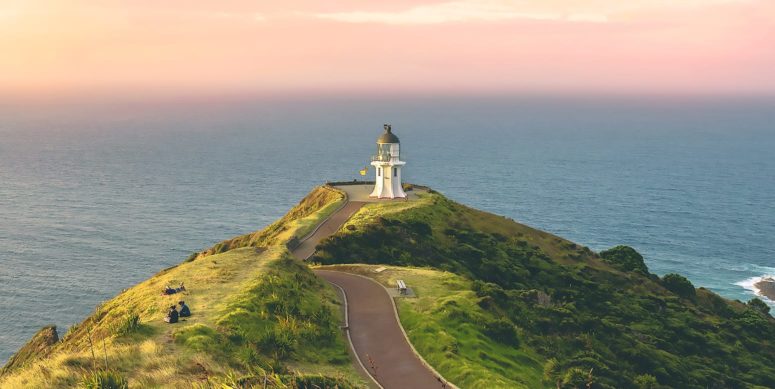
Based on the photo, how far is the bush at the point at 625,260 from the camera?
244ft

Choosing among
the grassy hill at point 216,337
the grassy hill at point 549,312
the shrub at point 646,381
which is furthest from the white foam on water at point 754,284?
the grassy hill at point 216,337

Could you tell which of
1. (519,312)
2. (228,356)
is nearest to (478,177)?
(519,312)

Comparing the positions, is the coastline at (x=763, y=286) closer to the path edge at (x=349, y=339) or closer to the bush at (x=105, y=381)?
the path edge at (x=349, y=339)

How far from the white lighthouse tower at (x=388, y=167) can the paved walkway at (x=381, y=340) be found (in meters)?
36.1

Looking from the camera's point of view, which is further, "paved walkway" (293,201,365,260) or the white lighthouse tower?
the white lighthouse tower

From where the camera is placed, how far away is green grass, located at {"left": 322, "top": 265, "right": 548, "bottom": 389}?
95.5 ft

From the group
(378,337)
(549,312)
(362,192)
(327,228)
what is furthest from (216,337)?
(362,192)

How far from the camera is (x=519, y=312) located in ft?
142

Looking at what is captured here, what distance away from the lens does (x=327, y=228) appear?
215ft

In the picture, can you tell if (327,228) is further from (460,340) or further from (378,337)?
(460,340)

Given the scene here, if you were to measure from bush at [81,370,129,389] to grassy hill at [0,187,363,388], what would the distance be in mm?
50

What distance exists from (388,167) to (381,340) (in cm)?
4873

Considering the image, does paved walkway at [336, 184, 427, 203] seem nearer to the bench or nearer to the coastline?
the bench

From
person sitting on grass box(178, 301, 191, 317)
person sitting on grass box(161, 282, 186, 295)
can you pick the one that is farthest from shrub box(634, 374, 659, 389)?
person sitting on grass box(161, 282, 186, 295)
